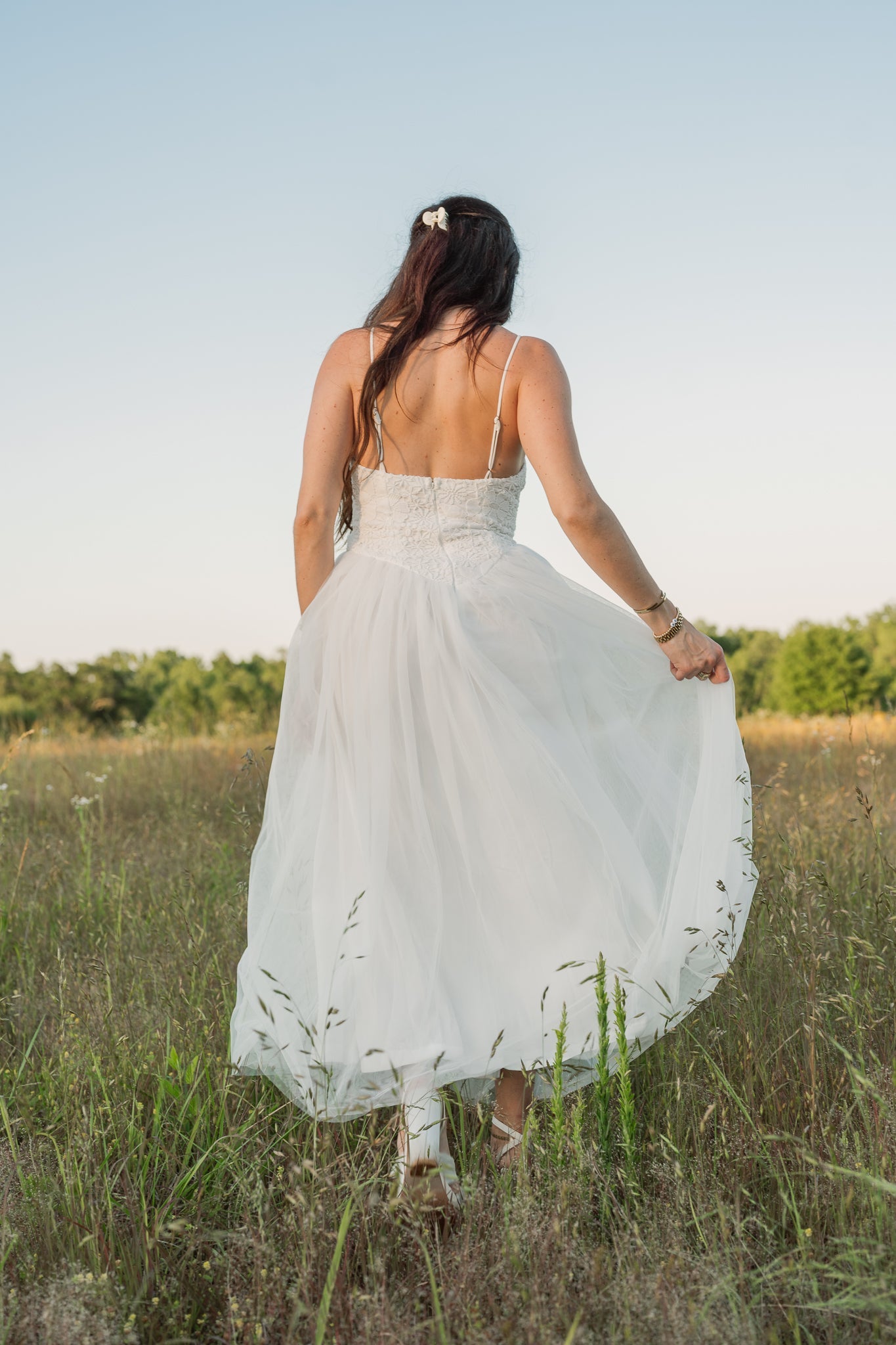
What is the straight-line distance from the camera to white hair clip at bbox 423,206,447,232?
2.61m

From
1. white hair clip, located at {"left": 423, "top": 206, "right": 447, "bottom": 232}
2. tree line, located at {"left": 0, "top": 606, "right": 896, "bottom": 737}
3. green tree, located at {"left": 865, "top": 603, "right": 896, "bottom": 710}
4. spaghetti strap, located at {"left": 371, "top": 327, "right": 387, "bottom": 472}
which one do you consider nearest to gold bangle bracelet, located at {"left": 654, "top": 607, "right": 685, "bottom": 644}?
spaghetti strap, located at {"left": 371, "top": 327, "right": 387, "bottom": 472}

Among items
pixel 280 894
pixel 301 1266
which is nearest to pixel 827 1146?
pixel 301 1266

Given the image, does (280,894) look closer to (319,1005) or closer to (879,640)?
(319,1005)

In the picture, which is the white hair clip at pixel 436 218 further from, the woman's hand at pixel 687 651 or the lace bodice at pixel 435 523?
the woman's hand at pixel 687 651

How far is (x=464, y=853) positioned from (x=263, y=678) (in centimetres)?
3823

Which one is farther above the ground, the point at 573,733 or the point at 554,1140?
the point at 573,733

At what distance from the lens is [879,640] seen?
121 ft

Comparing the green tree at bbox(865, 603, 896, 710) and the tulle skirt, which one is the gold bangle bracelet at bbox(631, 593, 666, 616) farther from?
the green tree at bbox(865, 603, 896, 710)

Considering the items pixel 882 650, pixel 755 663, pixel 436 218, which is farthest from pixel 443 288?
pixel 755 663

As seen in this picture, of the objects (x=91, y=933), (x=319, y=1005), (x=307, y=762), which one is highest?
(x=307, y=762)

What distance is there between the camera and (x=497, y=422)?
98.0 inches

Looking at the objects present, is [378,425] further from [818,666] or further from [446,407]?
[818,666]

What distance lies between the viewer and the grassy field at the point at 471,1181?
1567mm

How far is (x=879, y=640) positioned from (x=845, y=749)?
3244 centimetres
